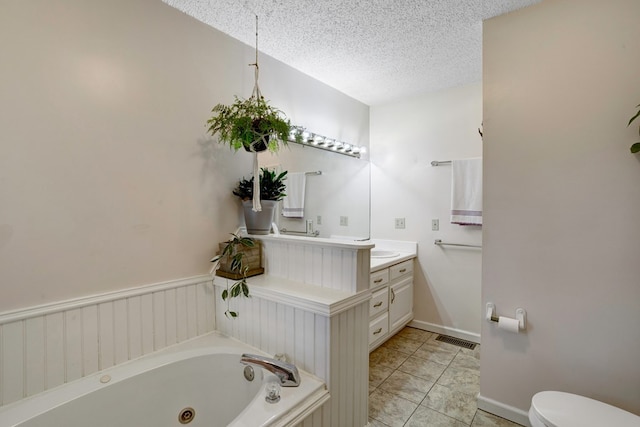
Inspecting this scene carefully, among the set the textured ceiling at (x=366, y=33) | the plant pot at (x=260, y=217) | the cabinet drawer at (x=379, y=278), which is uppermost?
the textured ceiling at (x=366, y=33)

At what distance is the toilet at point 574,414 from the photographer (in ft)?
3.89

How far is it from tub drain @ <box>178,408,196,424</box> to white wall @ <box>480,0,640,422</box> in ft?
5.59

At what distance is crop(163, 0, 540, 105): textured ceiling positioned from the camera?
1685mm

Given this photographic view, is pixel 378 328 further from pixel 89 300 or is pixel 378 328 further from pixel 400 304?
pixel 89 300

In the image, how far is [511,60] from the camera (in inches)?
66.7

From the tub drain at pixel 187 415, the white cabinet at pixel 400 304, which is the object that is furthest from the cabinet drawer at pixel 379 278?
the tub drain at pixel 187 415

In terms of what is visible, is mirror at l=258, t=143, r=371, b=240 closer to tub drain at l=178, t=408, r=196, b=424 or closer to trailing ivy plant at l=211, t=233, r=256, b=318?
trailing ivy plant at l=211, t=233, r=256, b=318

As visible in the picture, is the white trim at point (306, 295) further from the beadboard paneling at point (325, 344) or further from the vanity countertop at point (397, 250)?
the vanity countertop at point (397, 250)

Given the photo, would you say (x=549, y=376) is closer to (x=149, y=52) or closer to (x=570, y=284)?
(x=570, y=284)

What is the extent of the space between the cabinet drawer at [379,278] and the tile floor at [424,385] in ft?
2.05

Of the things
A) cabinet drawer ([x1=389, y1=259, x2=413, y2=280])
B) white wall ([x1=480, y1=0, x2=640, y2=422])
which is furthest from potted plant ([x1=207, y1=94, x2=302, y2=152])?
cabinet drawer ([x1=389, y1=259, x2=413, y2=280])

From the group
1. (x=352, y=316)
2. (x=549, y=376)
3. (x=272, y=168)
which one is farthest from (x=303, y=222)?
(x=549, y=376)

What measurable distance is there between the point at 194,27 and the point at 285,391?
206 cm

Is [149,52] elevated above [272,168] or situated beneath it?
elevated above
